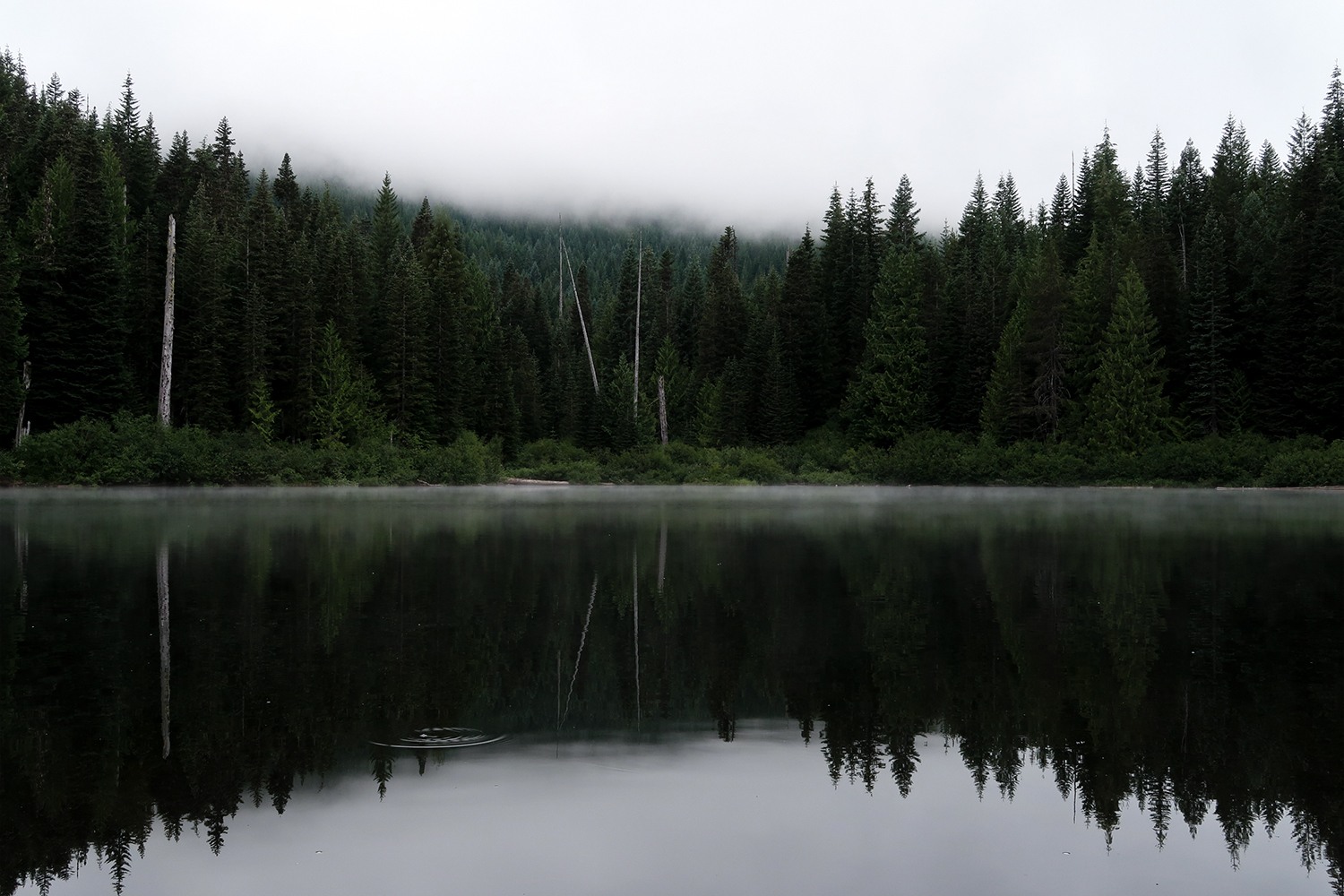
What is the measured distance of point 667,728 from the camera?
6867 mm

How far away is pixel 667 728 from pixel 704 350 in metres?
69.7

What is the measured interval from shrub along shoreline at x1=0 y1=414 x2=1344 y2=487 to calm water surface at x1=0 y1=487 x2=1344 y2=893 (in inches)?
1182

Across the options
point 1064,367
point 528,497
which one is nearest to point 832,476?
point 1064,367

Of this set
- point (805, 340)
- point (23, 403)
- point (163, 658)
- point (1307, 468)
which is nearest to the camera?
point (163, 658)

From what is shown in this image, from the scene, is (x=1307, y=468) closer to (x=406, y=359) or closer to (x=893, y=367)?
(x=893, y=367)

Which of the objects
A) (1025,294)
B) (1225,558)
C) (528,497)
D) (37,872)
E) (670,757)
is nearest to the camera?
(37,872)

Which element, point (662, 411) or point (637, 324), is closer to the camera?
point (662, 411)

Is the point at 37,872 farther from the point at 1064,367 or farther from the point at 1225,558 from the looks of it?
the point at 1064,367

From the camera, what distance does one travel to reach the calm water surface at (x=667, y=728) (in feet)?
15.5

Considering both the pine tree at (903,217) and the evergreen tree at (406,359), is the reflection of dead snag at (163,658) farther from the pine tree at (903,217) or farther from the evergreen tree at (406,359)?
the pine tree at (903,217)

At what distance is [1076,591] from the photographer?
1295cm

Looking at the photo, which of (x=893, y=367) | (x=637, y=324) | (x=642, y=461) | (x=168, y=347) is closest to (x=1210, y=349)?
(x=893, y=367)

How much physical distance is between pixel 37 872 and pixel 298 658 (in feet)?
13.8

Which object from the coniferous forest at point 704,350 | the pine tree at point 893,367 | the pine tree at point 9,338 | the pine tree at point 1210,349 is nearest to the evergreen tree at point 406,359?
the coniferous forest at point 704,350
